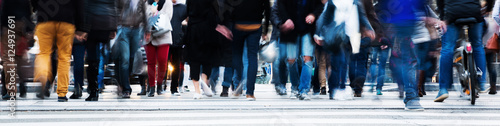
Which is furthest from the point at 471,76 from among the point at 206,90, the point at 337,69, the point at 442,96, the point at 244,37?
the point at 206,90

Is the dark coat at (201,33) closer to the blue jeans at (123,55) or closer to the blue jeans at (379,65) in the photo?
the blue jeans at (123,55)

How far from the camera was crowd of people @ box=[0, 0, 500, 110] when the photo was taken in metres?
6.82

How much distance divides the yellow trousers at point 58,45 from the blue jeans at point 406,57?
3.74 m

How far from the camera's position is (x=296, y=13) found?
319 inches

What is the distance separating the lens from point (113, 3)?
24.8ft

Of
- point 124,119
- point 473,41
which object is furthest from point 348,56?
point 124,119

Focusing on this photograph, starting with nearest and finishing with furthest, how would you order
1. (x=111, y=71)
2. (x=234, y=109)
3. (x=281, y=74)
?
(x=234, y=109) < (x=281, y=74) < (x=111, y=71)

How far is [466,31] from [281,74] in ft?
9.46

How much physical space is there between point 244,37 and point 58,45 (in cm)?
234

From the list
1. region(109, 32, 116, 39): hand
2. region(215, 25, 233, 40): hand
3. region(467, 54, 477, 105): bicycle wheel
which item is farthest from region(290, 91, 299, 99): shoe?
region(109, 32, 116, 39): hand

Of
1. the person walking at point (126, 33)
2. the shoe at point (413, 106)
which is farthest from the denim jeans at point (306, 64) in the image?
the person walking at point (126, 33)

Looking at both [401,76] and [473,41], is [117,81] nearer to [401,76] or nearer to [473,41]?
[401,76]

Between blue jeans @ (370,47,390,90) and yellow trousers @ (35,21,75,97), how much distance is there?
4.63 meters

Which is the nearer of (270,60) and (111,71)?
(270,60)
